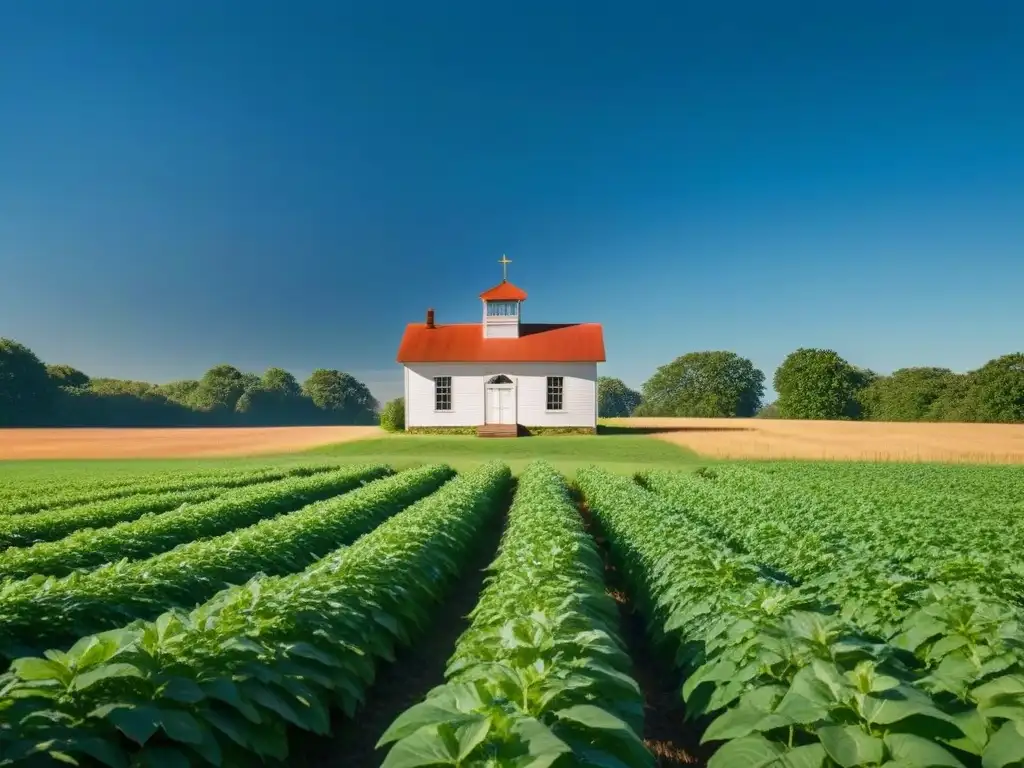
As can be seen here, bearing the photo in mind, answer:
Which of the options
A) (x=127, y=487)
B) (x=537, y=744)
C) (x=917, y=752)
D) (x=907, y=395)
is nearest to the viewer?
(x=537, y=744)

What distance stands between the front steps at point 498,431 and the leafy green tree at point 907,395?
52.1 metres

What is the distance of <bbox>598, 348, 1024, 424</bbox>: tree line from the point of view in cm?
6194

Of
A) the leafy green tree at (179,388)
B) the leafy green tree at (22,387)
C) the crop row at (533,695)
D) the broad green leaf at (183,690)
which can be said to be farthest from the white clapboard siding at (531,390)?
the leafy green tree at (179,388)

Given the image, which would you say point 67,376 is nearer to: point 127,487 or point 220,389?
point 220,389

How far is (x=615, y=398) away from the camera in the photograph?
117 metres

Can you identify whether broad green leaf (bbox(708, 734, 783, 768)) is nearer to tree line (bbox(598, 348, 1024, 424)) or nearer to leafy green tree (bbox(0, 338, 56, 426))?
tree line (bbox(598, 348, 1024, 424))

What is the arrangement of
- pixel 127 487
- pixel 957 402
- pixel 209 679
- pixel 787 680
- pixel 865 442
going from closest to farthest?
pixel 209 679 < pixel 787 680 < pixel 127 487 < pixel 865 442 < pixel 957 402

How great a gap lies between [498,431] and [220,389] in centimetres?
6602

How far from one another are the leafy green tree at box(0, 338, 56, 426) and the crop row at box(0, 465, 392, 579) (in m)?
65.9

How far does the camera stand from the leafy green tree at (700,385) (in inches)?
3474

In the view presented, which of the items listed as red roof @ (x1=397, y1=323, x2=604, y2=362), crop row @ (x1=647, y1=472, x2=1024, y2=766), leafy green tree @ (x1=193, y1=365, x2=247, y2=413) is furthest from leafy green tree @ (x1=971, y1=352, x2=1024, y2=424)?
leafy green tree @ (x1=193, y1=365, x2=247, y2=413)

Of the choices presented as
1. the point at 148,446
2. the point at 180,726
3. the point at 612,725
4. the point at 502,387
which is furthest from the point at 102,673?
the point at 148,446

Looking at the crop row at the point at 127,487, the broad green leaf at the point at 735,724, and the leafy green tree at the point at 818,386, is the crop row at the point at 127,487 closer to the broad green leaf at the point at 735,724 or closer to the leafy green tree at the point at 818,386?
the broad green leaf at the point at 735,724

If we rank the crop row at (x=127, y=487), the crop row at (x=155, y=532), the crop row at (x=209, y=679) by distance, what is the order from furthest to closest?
the crop row at (x=127, y=487) → the crop row at (x=155, y=532) → the crop row at (x=209, y=679)
